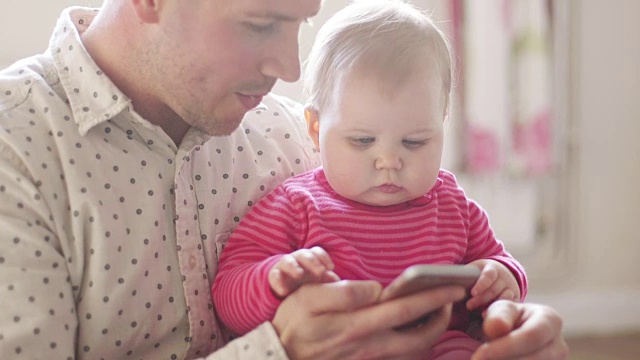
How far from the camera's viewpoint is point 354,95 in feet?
3.83

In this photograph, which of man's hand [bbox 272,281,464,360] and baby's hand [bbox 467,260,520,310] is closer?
man's hand [bbox 272,281,464,360]

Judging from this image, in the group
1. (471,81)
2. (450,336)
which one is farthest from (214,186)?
(471,81)

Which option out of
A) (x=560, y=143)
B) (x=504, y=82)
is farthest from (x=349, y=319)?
(x=560, y=143)

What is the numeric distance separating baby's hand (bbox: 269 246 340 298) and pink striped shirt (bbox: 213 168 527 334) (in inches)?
2.6

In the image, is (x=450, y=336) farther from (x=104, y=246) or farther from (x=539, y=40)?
(x=539, y=40)

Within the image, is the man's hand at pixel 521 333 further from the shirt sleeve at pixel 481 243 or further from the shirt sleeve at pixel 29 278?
the shirt sleeve at pixel 29 278

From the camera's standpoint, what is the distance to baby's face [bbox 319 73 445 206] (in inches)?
45.6

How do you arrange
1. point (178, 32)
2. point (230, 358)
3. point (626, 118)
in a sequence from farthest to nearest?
1. point (626, 118)
2. point (178, 32)
3. point (230, 358)

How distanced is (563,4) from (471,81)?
0.36 m

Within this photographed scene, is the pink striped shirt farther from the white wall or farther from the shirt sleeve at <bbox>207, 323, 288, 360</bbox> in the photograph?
the white wall

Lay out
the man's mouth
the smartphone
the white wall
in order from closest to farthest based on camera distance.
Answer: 1. the smartphone
2. the man's mouth
3. the white wall

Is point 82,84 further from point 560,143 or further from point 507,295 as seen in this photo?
point 560,143

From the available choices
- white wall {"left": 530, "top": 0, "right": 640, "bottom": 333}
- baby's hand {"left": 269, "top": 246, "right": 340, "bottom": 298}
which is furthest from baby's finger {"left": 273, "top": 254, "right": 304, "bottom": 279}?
white wall {"left": 530, "top": 0, "right": 640, "bottom": 333}

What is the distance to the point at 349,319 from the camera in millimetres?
1042
